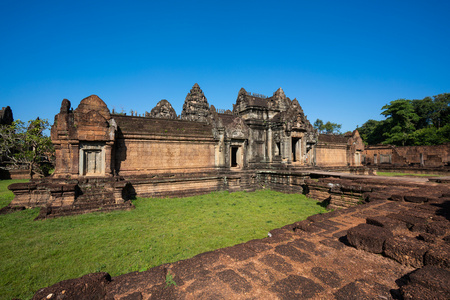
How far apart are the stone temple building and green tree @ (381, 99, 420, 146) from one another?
2741 centimetres

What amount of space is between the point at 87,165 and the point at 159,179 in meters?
3.66

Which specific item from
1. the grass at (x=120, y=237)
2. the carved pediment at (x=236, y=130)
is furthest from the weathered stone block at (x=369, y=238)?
the carved pediment at (x=236, y=130)

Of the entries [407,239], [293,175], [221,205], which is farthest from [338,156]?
Result: [407,239]

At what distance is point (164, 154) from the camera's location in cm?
1348

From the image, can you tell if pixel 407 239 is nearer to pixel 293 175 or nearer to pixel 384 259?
pixel 384 259

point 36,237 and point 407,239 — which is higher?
point 407,239

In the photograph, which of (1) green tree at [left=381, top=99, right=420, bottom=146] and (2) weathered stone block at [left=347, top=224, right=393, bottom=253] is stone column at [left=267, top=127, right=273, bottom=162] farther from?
(1) green tree at [left=381, top=99, right=420, bottom=146]

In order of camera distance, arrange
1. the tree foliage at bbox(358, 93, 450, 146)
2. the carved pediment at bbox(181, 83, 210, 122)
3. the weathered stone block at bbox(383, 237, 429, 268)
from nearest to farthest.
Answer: the weathered stone block at bbox(383, 237, 429, 268) < the carved pediment at bbox(181, 83, 210, 122) < the tree foliage at bbox(358, 93, 450, 146)

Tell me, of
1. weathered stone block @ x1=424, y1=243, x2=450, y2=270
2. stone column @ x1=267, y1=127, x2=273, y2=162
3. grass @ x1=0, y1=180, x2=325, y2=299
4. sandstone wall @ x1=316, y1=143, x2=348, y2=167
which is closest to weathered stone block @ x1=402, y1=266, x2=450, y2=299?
weathered stone block @ x1=424, y1=243, x2=450, y2=270

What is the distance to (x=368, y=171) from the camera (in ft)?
70.6

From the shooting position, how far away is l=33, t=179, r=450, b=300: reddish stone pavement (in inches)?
108

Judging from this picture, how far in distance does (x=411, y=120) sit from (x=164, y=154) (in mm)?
50894

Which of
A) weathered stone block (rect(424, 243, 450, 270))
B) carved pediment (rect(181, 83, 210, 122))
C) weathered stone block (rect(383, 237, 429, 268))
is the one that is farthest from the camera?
carved pediment (rect(181, 83, 210, 122))

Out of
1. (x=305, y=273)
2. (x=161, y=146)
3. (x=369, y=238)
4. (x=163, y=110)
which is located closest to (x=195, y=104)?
(x=163, y=110)
